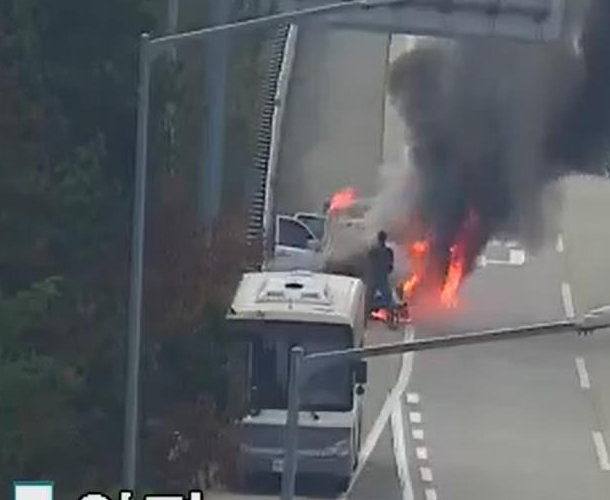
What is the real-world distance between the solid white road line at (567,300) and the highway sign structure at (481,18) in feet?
14.0

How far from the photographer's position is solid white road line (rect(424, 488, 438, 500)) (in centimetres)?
3425

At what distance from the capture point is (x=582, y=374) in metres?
43.0

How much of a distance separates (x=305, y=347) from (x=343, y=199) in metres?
18.2

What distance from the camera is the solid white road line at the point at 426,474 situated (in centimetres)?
3519

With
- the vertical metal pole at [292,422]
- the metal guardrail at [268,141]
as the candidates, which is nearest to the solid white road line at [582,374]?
the metal guardrail at [268,141]

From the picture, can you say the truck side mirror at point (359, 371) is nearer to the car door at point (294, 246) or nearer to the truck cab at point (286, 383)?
the truck cab at point (286, 383)

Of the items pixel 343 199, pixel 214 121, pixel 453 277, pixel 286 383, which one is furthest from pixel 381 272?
pixel 286 383

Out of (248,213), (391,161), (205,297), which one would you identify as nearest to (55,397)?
(205,297)

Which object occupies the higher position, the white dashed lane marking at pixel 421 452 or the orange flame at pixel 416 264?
the orange flame at pixel 416 264

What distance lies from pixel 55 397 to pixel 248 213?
1632cm

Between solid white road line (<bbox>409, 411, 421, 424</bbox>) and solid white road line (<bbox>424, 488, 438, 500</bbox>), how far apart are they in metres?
3.98

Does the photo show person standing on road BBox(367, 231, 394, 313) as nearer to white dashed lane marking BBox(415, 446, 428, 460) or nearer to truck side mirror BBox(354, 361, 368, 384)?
white dashed lane marking BBox(415, 446, 428, 460)

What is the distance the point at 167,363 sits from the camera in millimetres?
32000

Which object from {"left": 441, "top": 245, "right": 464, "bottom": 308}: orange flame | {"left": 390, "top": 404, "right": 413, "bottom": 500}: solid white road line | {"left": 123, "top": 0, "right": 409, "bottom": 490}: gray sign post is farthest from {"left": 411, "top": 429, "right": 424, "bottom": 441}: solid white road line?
{"left": 123, "top": 0, "right": 409, "bottom": 490}: gray sign post
